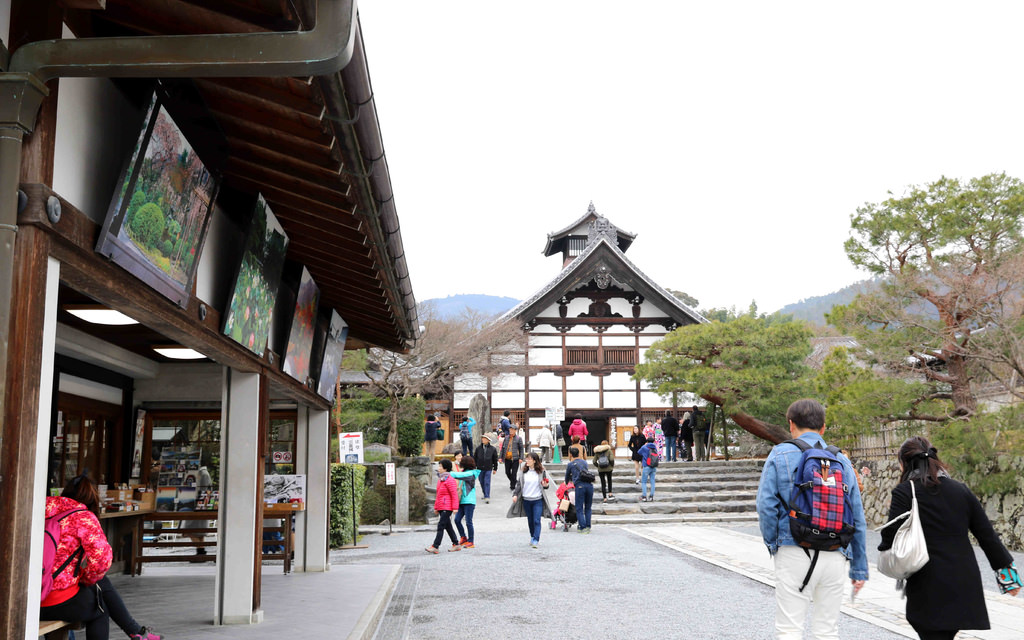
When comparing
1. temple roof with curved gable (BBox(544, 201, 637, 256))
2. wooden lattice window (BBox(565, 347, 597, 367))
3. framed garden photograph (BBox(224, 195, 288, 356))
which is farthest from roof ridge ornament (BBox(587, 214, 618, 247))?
framed garden photograph (BBox(224, 195, 288, 356))

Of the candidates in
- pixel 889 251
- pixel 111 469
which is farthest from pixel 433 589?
pixel 889 251

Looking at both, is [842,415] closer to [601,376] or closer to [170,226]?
[170,226]

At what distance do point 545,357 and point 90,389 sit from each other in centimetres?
2135

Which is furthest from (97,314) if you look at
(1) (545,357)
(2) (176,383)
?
(1) (545,357)

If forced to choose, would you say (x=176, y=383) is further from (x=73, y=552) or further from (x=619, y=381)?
(x=619, y=381)

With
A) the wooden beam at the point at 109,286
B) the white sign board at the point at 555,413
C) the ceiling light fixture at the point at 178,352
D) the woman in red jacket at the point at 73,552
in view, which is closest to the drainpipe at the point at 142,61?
the wooden beam at the point at 109,286

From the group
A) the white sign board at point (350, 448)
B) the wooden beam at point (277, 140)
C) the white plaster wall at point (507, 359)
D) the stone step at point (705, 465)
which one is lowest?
the stone step at point (705, 465)

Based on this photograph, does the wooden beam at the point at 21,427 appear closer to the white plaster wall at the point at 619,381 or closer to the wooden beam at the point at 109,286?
the wooden beam at the point at 109,286

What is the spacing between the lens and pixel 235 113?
14.2 feet

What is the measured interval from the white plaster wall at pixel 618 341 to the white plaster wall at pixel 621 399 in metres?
1.70

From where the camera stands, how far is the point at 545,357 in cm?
2978

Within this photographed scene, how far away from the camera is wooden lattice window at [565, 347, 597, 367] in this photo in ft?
97.7

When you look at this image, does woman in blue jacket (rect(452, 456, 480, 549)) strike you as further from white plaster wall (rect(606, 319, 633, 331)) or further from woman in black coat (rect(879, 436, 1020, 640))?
white plaster wall (rect(606, 319, 633, 331))

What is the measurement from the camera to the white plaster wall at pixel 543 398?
1158 inches
